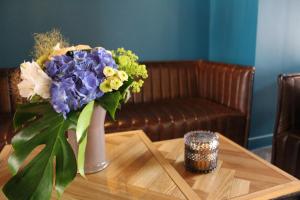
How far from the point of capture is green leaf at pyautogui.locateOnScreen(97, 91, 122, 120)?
88cm

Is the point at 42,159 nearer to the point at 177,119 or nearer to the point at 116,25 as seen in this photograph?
the point at 177,119

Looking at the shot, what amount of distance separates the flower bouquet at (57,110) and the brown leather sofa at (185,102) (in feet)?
3.26

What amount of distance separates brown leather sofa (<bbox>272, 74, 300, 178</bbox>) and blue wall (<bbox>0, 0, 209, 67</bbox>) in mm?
1297

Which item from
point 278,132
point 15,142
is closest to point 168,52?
point 278,132

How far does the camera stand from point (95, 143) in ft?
3.36

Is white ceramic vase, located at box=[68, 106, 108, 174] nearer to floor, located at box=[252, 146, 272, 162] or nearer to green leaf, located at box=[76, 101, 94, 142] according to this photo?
green leaf, located at box=[76, 101, 94, 142]

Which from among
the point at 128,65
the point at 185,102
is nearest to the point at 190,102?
the point at 185,102

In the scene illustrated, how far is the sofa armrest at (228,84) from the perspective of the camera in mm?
2168

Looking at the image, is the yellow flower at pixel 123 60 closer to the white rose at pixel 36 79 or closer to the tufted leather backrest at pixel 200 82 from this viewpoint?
the white rose at pixel 36 79

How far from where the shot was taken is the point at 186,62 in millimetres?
2684

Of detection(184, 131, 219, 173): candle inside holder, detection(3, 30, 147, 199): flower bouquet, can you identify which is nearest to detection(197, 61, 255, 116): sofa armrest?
detection(184, 131, 219, 173): candle inside holder

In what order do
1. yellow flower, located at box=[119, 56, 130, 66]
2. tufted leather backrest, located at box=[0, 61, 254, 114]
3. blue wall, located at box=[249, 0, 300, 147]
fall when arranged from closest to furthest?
yellow flower, located at box=[119, 56, 130, 66]
tufted leather backrest, located at box=[0, 61, 254, 114]
blue wall, located at box=[249, 0, 300, 147]

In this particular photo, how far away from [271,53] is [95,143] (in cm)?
191

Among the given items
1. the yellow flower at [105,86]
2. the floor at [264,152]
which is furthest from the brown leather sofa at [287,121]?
the yellow flower at [105,86]
